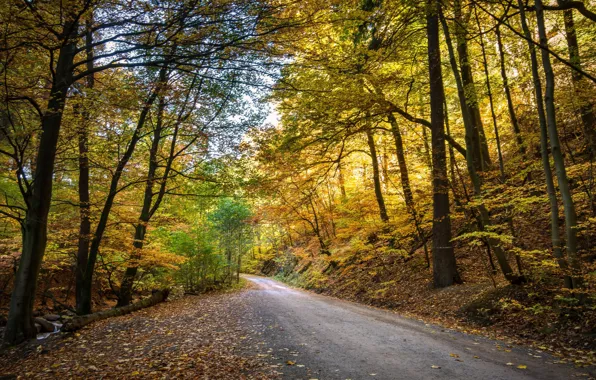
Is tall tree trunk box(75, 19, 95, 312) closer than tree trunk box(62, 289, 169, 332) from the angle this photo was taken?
No

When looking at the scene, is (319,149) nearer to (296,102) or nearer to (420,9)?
(296,102)

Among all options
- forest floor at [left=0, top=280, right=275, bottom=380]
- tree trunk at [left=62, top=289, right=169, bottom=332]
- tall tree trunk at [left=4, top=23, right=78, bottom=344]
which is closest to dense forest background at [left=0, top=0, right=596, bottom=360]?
tall tree trunk at [left=4, top=23, right=78, bottom=344]

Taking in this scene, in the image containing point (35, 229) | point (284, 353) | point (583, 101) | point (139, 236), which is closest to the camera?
point (284, 353)

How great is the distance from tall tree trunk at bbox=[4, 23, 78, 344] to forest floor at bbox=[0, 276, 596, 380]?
0.53 meters

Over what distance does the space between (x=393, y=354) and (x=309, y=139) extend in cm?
778

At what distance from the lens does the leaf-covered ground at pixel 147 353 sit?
14.6 ft

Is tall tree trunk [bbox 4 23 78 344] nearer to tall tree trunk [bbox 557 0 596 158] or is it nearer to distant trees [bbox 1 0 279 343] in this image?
distant trees [bbox 1 0 279 343]

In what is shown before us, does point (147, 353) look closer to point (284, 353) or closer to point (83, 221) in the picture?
point (284, 353)

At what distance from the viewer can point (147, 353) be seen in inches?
215

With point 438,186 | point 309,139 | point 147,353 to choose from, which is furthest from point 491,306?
point 309,139

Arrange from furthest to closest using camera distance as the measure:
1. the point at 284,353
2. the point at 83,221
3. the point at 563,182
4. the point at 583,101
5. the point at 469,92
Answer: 1. the point at 83,221
2. the point at 469,92
3. the point at 583,101
4. the point at 563,182
5. the point at 284,353

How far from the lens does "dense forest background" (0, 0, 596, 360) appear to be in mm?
5250

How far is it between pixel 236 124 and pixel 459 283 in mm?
8317

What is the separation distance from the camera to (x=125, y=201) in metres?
14.1
